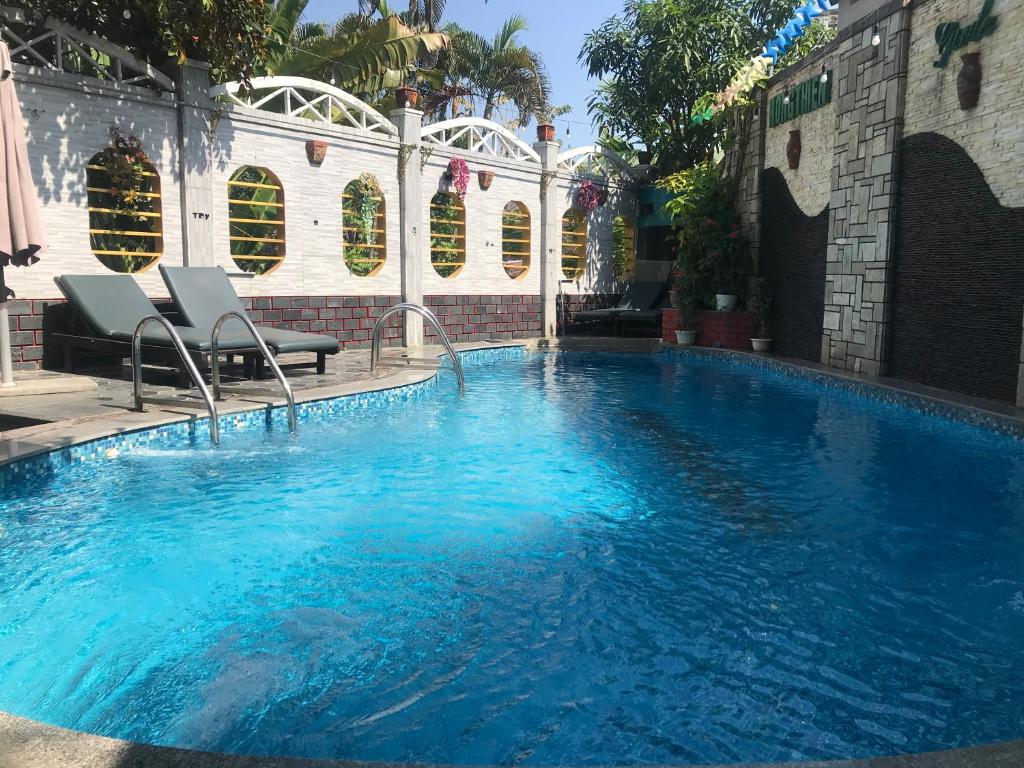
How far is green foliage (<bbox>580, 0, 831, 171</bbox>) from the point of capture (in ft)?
58.7

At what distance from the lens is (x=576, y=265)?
1717 cm

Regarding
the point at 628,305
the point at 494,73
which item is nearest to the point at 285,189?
the point at 628,305

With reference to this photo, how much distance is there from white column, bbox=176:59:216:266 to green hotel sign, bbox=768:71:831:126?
796 cm

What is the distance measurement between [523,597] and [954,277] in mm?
6689

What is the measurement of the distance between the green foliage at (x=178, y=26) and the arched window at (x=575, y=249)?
7902mm

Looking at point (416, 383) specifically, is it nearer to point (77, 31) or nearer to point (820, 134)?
point (77, 31)

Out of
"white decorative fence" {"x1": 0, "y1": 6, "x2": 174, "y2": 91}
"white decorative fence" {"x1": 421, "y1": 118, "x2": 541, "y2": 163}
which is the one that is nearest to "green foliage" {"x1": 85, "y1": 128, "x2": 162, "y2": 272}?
"white decorative fence" {"x1": 0, "y1": 6, "x2": 174, "y2": 91}

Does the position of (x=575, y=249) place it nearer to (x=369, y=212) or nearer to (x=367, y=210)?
(x=369, y=212)

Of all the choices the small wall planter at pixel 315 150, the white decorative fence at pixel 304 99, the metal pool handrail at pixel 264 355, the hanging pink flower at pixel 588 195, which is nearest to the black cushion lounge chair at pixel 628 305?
the hanging pink flower at pixel 588 195

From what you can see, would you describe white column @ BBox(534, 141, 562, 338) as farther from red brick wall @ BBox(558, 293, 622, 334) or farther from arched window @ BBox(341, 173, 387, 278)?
arched window @ BBox(341, 173, 387, 278)

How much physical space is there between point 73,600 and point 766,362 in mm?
9464

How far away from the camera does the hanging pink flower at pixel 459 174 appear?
1355cm

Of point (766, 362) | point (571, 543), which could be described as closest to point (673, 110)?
point (766, 362)

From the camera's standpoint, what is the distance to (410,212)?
13008 millimetres
